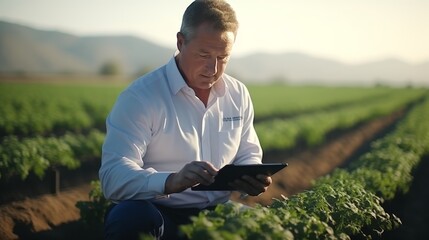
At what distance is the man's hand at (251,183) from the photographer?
3.64 metres

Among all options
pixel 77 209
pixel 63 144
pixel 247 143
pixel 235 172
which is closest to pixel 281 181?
pixel 63 144

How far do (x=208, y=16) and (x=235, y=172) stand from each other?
1005 millimetres

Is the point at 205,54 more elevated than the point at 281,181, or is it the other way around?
the point at 205,54

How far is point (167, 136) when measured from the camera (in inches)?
148

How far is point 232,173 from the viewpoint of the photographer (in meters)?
3.54

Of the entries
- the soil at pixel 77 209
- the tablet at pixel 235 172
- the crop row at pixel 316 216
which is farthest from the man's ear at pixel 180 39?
the soil at pixel 77 209

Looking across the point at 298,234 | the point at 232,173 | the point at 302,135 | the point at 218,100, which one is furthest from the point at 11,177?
the point at 302,135

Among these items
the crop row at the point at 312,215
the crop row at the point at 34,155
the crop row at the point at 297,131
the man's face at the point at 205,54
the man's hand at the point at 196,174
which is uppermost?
the man's face at the point at 205,54

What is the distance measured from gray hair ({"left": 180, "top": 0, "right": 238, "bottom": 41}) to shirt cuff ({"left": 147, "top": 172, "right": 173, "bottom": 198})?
3.05ft

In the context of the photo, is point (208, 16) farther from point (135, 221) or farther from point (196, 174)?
point (135, 221)

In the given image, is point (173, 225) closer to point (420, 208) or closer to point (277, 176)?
point (420, 208)

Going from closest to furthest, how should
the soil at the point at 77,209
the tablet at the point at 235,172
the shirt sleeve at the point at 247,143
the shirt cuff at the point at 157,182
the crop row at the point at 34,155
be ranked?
1. the shirt cuff at the point at 157,182
2. the tablet at the point at 235,172
3. the shirt sleeve at the point at 247,143
4. the soil at the point at 77,209
5. the crop row at the point at 34,155

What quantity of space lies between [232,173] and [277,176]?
6992 millimetres

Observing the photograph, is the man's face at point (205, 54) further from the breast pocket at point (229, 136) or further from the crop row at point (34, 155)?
the crop row at point (34, 155)
